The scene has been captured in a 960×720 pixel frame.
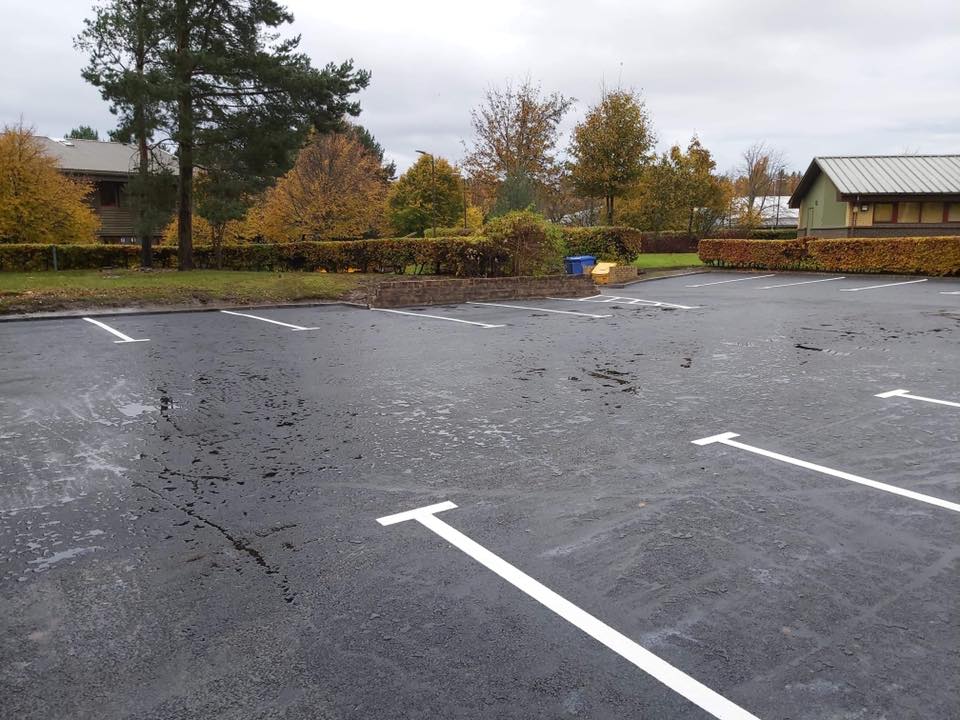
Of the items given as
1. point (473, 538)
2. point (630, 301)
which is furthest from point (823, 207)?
point (473, 538)

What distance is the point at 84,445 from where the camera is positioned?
5656 mm

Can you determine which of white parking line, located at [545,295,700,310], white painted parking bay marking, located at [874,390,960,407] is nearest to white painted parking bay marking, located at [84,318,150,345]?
white painted parking bay marking, located at [874,390,960,407]

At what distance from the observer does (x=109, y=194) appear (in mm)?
43031

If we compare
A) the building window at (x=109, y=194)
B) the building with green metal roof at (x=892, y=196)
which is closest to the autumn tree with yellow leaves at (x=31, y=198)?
the building window at (x=109, y=194)

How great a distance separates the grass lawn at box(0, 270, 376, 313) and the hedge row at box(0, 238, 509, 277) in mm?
2305

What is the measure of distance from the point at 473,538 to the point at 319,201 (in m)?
37.2

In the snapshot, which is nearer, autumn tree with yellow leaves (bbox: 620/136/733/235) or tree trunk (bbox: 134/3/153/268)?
tree trunk (bbox: 134/3/153/268)

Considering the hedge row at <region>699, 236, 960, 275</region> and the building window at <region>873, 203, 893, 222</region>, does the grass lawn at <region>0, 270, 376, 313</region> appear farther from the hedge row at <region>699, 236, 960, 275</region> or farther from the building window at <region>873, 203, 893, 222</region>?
the building window at <region>873, 203, 893, 222</region>

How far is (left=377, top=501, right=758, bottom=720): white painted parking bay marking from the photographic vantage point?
250 centimetres

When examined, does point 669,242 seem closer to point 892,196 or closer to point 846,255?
point 892,196

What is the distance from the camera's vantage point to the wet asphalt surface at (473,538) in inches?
103

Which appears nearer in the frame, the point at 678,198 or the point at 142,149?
the point at 142,149

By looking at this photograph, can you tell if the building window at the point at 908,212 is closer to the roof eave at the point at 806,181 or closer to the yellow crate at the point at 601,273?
the roof eave at the point at 806,181

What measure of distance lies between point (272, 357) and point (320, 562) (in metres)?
6.84
